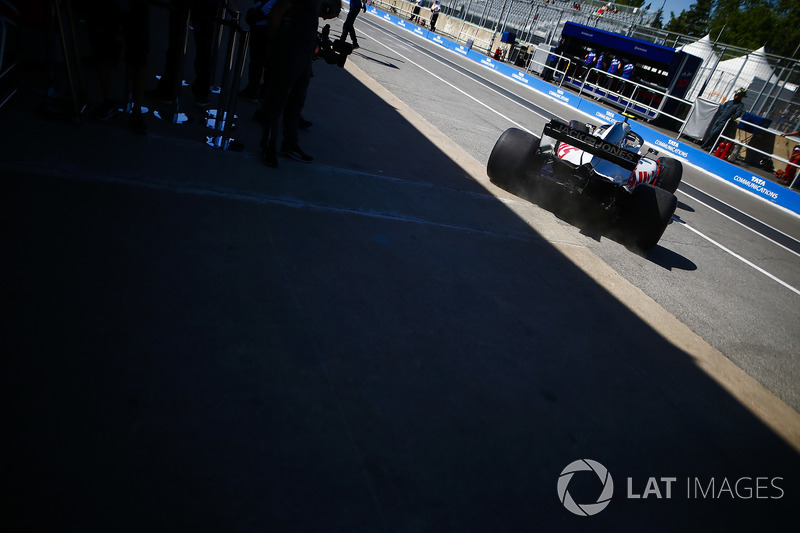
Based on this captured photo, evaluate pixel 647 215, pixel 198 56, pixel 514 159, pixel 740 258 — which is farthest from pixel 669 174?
pixel 198 56

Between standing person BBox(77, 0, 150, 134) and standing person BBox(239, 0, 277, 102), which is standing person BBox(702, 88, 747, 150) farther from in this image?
standing person BBox(77, 0, 150, 134)

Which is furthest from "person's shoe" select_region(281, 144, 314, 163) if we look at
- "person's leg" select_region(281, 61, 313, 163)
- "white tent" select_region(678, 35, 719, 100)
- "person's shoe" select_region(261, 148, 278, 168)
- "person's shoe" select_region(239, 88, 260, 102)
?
"white tent" select_region(678, 35, 719, 100)

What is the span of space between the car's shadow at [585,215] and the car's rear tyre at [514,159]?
5.9 inches

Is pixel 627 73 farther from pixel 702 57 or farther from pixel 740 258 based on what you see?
pixel 740 258

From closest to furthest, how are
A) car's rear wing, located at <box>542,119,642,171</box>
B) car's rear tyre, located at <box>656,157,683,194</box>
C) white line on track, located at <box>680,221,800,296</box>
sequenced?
car's rear wing, located at <box>542,119,642,171</box>
white line on track, located at <box>680,221,800,296</box>
car's rear tyre, located at <box>656,157,683,194</box>

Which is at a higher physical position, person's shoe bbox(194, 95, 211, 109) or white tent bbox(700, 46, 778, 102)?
white tent bbox(700, 46, 778, 102)

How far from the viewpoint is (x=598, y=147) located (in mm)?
5613

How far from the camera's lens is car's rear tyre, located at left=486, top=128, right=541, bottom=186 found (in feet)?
20.2

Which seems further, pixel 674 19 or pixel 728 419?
pixel 674 19

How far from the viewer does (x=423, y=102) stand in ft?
34.5

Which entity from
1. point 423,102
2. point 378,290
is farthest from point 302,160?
point 423,102

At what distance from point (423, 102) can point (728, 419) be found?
8896mm

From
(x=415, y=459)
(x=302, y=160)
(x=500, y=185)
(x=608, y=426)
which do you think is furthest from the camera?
(x=500, y=185)

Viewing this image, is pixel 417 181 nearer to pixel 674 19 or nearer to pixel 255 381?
pixel 255 381
